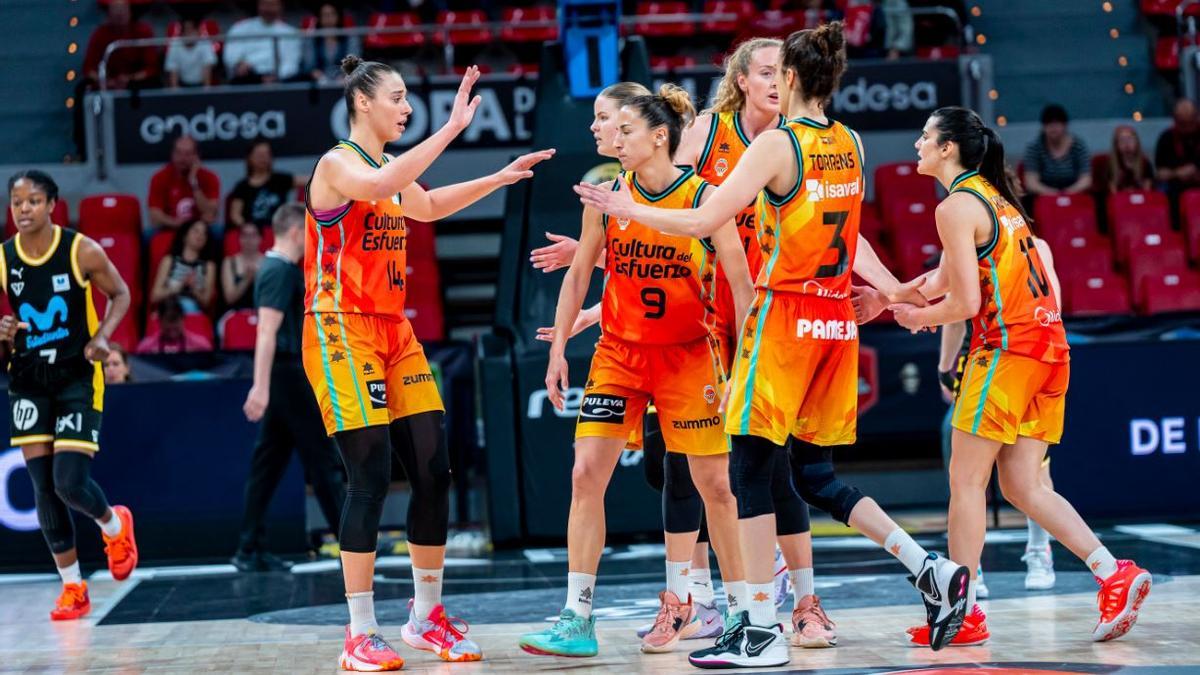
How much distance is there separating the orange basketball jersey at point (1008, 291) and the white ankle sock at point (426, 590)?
2.19 m

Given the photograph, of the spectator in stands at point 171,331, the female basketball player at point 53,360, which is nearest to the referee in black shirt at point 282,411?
the female basketball player at point 53,360

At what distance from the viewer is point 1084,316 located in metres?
9.82

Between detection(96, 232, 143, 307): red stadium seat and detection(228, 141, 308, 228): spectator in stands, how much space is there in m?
0.85

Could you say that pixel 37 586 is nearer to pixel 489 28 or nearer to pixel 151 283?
pixel 151 283

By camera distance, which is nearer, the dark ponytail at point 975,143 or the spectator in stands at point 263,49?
the dark ponytail at point 975,143

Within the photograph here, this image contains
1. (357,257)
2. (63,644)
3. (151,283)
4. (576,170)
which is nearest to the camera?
(357,257)

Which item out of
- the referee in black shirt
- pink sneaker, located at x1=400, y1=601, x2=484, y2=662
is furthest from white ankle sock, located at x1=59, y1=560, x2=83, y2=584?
pink sneaker, located at x1=400, y1=601, x2=484, y2=662

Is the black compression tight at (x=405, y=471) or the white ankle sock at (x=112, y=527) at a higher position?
the black compression tight at (x=405, y=471)

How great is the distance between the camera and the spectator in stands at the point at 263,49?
1409 cm

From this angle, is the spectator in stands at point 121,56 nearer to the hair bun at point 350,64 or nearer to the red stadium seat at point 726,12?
the red stadium seat at point 726,12

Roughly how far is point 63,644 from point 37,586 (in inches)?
91.8

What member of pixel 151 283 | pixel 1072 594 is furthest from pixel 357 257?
pixel 151 283

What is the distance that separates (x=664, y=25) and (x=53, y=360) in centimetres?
935

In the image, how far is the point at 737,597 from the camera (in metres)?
5.15
